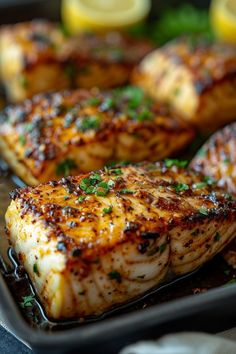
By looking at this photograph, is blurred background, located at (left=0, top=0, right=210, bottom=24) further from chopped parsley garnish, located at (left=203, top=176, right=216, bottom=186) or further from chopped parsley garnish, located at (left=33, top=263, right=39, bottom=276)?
chopped parsley garnish, located at (left=33, top=263, right=39, bottom=276)

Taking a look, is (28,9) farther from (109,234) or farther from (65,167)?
(109,234)

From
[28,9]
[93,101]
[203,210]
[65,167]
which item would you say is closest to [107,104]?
[93,101]

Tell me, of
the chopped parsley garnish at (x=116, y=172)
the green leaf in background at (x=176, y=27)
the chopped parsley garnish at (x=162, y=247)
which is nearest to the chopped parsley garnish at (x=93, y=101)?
the chopped parsley garnish at (x=116, y=172)

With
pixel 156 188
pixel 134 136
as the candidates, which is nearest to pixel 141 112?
pixel 134 136

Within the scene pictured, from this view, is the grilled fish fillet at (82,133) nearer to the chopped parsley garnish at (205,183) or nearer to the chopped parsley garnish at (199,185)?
the chopped parsley garnish at (205,183)

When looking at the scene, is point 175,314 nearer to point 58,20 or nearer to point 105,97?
point 105,97
